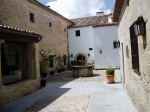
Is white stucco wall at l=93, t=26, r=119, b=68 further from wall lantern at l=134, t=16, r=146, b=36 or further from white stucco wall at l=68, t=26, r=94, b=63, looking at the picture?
wall lantern at l=134, t=16, r=146, b=36

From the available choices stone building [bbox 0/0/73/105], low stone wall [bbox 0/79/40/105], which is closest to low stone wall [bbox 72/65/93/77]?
stone building [bbox 0/0/73/105]

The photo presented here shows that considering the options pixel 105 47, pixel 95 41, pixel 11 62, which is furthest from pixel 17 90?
pixel 95 41

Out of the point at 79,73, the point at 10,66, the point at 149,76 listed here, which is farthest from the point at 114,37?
the point at 149,76

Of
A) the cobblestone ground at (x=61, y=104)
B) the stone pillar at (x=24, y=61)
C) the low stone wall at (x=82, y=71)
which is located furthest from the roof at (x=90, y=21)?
the cobblestone ground at (x=61, y=104)

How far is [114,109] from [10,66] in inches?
216

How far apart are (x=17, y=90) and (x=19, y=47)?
2545mm

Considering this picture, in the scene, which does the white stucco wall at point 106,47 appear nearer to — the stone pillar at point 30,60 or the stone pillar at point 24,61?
the stone pillar at point 30,60

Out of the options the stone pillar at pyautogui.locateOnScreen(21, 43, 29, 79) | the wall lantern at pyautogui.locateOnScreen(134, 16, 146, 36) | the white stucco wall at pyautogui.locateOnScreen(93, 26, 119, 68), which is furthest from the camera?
the white stucco wall at pyautogui.locateOnScreen(93, 26, 119, 68)

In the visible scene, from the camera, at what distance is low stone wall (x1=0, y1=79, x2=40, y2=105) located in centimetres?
807

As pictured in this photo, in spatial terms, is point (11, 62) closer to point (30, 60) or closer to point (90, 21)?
point (30, 60)

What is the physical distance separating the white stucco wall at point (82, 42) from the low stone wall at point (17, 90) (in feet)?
53.9

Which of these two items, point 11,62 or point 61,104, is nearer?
point 61,104

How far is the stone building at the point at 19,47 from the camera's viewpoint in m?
8.56

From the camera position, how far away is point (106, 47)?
23672 mm
